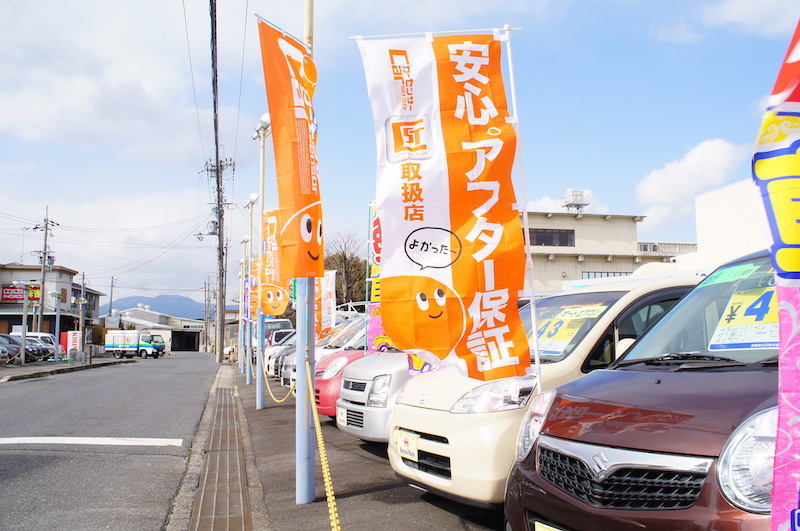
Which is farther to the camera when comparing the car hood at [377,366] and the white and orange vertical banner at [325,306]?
the white and orange vertical banner at [325,306]

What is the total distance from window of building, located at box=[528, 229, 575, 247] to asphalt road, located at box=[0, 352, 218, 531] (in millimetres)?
27943

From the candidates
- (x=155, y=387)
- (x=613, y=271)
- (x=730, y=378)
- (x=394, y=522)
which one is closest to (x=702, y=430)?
(x=730, y=378)

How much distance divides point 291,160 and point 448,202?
1715 mm

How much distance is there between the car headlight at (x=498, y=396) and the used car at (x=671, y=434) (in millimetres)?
779

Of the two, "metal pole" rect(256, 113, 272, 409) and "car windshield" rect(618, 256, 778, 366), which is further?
"metal pole" rect(256, 113, 272, 409)

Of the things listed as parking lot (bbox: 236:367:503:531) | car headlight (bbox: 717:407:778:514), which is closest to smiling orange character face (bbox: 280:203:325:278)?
parking lot (bbox: 236:367:503:531)

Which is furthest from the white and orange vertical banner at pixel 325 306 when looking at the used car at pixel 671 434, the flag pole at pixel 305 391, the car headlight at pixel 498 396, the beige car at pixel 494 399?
the used car at pixel 671 434

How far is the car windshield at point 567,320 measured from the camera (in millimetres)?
4457

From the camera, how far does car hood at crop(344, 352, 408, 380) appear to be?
6160 mm

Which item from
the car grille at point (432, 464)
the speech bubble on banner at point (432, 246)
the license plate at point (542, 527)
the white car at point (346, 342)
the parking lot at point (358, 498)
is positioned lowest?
the parking lot at point (358, 498)

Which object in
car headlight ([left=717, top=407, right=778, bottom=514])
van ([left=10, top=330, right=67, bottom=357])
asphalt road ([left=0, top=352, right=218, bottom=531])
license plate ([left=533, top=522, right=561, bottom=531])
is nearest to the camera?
car headlight ([left=717, top=407, right=778, bottom=514])

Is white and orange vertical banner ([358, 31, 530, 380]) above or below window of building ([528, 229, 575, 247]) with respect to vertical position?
below

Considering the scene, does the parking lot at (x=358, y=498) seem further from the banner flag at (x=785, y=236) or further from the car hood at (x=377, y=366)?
the banner flag at (x=785, y=236)

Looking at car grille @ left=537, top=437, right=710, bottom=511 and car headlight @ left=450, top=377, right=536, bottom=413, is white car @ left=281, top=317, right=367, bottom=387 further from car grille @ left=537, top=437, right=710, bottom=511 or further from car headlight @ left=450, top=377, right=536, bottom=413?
car grille @ left=537, top=437, right=710, bottom=511
